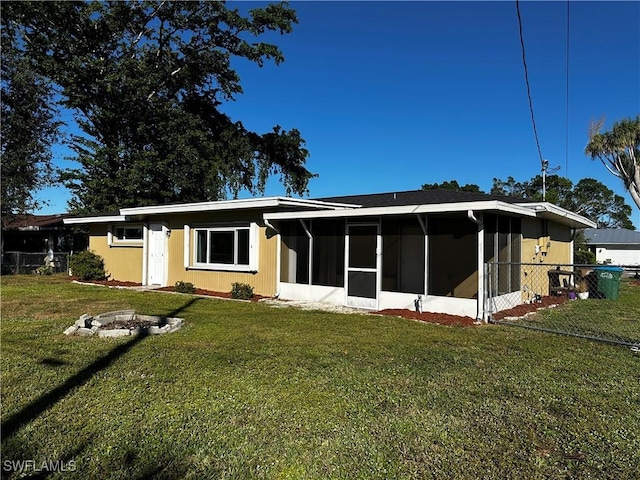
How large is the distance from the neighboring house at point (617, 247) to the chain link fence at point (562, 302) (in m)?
24.6

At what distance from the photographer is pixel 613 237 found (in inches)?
1361

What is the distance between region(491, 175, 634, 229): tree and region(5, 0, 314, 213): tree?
35949 millimetres

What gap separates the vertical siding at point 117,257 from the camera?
15086mm

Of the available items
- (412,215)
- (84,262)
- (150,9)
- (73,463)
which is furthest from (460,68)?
(150,9)

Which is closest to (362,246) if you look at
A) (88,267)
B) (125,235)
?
(125,235)

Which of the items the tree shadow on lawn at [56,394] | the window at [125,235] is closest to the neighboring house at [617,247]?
the window at [125,235]

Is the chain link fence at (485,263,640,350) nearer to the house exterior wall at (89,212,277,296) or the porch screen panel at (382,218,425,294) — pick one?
the porch screen panel at (382,218,425,294)

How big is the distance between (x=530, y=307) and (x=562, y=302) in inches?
82.2

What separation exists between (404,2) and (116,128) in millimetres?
17650

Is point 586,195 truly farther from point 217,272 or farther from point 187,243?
point 187,243

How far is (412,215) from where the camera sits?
902 cm

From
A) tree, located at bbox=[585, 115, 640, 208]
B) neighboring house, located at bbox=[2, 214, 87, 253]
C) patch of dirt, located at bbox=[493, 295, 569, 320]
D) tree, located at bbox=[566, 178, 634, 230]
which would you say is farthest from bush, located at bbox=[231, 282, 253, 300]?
tree, located at bbox=[566, 178, 634, 230]

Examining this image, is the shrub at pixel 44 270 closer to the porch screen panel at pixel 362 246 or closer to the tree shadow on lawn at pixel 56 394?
the porch screen panel at pixel 362 246

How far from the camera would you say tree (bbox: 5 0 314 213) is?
770 inches
